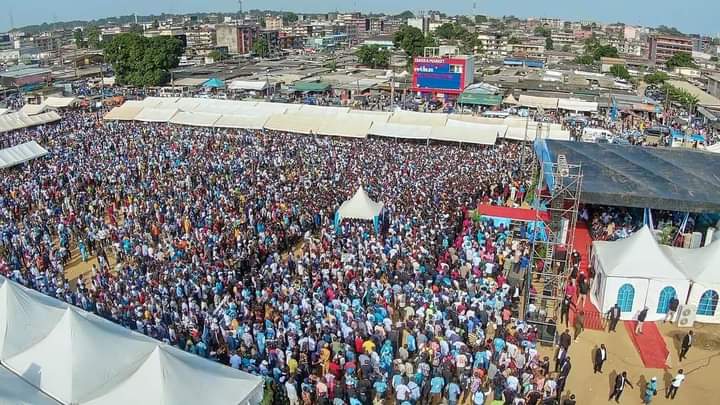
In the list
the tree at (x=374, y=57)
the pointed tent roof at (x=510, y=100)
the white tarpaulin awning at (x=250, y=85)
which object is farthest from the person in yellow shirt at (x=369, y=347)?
the tree at (x=374, y=57)

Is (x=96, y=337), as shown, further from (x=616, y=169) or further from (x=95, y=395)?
(x=616, y=169)

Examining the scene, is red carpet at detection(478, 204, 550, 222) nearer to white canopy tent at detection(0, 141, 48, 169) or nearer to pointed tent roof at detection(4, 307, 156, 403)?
pointed tent roof at detection(4, 307, 156, 403)

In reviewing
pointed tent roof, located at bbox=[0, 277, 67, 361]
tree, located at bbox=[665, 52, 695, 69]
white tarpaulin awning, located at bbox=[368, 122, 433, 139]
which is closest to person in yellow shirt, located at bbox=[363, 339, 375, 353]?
pointed tent roof, located at bbox=[0, 277, 67, 361]

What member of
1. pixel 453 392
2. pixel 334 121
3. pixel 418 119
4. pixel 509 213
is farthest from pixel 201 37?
pixel 453 392

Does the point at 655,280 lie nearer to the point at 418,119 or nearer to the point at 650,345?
the point at 650,345

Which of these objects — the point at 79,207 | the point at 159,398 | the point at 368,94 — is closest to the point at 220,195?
the point at 79,207
